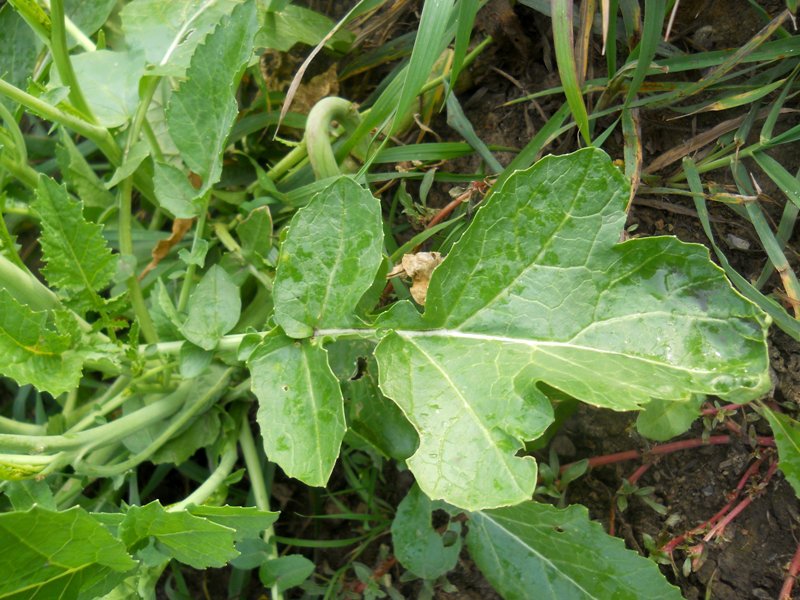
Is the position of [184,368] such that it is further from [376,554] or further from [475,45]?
[475,45]

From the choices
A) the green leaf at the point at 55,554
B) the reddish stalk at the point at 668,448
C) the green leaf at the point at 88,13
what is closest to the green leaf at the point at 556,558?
the reddish stalk at the point at 668,448

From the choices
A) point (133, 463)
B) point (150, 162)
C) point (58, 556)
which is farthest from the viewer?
point (150, 162)

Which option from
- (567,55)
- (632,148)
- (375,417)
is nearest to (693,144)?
(632,148)

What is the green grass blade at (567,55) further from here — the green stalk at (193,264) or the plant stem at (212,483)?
the plant stem at (212,483)

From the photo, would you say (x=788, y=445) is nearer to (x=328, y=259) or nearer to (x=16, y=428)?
(x=328, y=259)

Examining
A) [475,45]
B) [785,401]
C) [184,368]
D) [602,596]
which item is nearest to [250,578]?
[184,368]

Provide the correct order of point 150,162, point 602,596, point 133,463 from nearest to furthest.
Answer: point 602,596, point 133,463, point 150,162
